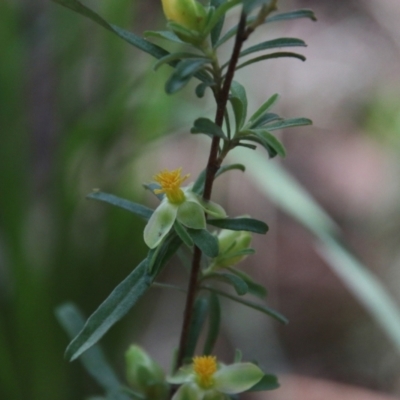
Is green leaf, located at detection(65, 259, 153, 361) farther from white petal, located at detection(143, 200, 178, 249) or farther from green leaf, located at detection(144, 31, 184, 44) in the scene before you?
green leaf, located at detection(144, 31, 184, 44)

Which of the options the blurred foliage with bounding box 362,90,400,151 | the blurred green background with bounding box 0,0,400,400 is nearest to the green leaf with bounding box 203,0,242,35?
the blurred green background with bounding box 0,0,400,400

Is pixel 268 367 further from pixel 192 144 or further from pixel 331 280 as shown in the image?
pixel 192 144

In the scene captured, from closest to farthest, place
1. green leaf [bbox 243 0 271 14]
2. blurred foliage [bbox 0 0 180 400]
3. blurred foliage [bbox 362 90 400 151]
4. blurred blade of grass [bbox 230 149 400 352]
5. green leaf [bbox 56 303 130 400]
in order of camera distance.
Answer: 1. green leaf [bbox 243 0 271 14]
2. green leaf [bbox 56 303 130 400]
3. blurred blade of grass [bbox 230 149 400 352]
4. blurred foliage [bbox 0 0 180 400]
5. blurred foliage [bbox 362 90 400 151]

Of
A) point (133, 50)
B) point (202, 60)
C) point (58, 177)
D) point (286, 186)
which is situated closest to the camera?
point (202, 60)

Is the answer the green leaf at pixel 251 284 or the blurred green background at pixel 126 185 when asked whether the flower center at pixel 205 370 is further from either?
the blurred green background at pixel 126 185

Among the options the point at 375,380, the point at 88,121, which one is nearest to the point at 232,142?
the point at 88,121

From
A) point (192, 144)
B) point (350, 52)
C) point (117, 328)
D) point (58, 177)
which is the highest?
point (350, 52)

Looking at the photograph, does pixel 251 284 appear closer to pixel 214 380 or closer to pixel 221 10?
pixel 214 380
